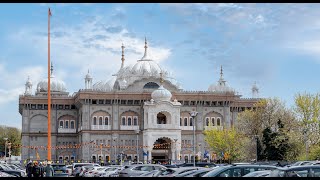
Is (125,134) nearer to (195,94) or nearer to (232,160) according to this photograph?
(195,94)

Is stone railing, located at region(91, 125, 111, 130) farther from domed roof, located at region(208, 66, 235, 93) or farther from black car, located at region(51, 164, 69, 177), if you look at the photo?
black car, located at region(51, 164, 69, 177)

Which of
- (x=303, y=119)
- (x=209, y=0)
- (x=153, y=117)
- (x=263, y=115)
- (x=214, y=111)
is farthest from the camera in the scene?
(x=214, y=111)

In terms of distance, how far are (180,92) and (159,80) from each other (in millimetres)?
4338

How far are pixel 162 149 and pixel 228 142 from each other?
617 inches

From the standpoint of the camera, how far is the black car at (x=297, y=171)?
2072cm

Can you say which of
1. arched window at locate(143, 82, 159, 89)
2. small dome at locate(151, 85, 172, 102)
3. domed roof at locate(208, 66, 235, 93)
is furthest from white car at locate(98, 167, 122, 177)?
domed roof at locate(208, 66, 235, 93)

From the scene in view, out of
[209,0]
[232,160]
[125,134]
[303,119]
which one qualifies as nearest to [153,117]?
[125,134]

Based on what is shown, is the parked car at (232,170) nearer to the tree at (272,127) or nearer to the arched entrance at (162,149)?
the tree at (272,127)

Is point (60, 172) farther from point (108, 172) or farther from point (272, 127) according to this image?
point (272, 127)

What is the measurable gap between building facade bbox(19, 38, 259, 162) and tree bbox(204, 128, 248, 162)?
25.0 ft

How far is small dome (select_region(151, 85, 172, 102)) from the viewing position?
9738 centimetres

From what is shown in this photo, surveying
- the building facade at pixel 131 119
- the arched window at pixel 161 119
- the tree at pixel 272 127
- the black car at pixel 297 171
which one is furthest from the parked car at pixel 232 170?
the arched window at pixel 161 119

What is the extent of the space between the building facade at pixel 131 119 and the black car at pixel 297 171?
7382 cm

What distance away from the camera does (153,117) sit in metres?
97.0
